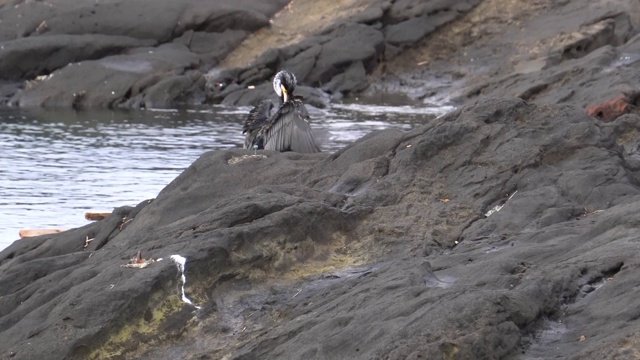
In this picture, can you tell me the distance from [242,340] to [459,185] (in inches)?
78.6

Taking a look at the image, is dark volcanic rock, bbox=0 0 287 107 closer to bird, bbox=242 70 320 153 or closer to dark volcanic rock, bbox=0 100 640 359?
bird, bbox=242 70 320 153

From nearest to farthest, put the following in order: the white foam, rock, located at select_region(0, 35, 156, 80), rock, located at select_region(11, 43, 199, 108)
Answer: the white foam, rock, located at select_region(11, 43, 199, 108), rock, located at select_region(0, 35, 156, 80)

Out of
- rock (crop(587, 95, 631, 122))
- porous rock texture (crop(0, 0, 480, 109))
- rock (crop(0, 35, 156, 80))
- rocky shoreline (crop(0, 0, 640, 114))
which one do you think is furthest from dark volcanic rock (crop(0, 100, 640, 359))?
rock (crop(0, 35, 156, 80))

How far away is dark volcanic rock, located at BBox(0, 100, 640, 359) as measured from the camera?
536 centimetres

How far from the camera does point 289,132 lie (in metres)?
11.8

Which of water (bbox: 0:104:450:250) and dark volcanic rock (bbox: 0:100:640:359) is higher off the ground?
dark volcanic rock (bbox: 0:100:640:359)

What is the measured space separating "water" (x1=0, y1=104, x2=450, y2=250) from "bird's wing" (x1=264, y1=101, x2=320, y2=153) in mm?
2779

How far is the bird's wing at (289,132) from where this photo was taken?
38.6 feet

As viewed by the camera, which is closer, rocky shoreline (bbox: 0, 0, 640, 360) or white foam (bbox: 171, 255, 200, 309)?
rocky shoreline (bbox: 0, 0, 640, 360)

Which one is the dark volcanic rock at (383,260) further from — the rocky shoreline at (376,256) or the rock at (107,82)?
the rock at (107,82)

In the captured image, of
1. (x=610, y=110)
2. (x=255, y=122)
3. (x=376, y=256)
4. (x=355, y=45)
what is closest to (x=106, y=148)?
(x=255, y=122)

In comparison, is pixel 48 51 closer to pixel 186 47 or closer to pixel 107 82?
pixel 107 82

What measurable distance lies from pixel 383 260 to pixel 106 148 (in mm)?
14582

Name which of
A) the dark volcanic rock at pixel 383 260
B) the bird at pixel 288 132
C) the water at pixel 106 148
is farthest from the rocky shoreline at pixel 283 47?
the dark volcanic rock at pixel 383 260
